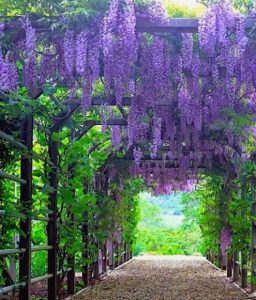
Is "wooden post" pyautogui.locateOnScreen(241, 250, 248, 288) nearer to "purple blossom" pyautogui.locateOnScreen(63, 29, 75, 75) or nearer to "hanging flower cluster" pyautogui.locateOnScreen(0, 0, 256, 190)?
"hanging flower cluster" pyautogui.locateOnScreen(0, 0, 256, 190)

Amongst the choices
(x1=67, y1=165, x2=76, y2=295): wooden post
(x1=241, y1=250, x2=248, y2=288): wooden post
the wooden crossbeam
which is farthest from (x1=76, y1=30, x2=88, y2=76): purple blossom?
(x1=241, y1=250, x2=248, y2=288): wooden post

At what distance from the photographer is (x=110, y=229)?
33.1ft

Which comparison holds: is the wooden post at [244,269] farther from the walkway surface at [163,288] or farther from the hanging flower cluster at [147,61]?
the hanging flower cluster at [147,61]

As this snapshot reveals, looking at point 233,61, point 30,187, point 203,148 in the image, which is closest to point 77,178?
point 30,187

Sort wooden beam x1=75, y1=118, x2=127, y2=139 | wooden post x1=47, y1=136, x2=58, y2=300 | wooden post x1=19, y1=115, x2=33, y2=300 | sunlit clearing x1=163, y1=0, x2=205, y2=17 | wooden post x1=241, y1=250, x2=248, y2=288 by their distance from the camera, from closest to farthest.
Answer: sunlit clearing x1=163, y1=0, x2=205, y2=17
wooden post x1=19, y1=115, x2=33, y2=300
wooden post x1=47, y1=136, x2=58, y2=300
wooden beam x1=75, y1=118, x2=127, y2=139
wooden post x1=241, y1=250, x2=248, y2=288

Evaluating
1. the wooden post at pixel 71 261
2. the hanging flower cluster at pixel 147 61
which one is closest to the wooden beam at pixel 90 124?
the wooden post at pixel 71 261

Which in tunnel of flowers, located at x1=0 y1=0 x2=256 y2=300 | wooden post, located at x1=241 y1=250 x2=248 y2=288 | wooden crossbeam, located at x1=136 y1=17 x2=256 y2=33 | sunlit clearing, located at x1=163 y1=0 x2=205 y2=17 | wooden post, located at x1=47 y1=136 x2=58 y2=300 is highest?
sunlit clearing, located at x1=163 y1=0 x2=205 y2=17

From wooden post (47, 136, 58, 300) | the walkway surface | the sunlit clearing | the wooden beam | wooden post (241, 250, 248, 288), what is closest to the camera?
the sunlit clearing

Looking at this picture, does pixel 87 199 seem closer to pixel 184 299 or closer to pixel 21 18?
pixel 184 299

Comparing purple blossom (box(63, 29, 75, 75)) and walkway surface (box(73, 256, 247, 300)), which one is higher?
purple blossom (box(63, 29, 75, 75))

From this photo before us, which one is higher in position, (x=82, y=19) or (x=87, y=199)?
(x=82, y=19)

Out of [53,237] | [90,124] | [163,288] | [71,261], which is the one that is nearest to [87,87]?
[53,237]

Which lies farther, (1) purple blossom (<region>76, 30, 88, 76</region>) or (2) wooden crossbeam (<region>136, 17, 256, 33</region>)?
(1) purple blossom (<region>76, 30, 88, 76</region>)

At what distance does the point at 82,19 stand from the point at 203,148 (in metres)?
5.05
